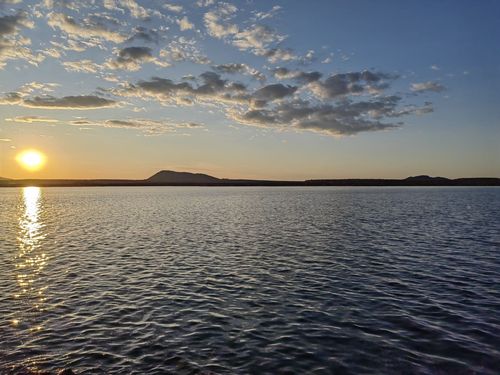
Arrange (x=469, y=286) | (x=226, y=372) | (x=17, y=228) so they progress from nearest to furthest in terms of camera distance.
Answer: (x=226, y=372)
(x=469, y=286)
(x=17, y=228)

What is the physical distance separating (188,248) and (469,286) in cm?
2839

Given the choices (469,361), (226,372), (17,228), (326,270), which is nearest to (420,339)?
(469,361)

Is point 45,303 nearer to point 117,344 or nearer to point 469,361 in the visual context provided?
point 117,344

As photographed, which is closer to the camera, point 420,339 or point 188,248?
point 420,339

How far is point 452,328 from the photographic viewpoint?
19.5 meters

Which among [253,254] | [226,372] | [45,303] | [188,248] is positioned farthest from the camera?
[188,248]

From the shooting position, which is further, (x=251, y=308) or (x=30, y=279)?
(x=30, y=279)

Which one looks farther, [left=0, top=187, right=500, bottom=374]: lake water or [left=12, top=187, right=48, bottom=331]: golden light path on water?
[left=12, top=187, right=48, bottom=331]: golden light path on water

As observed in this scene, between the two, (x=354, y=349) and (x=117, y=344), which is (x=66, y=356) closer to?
(x=117, y=344)

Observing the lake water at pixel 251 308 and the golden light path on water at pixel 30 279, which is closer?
the lake water at pixel 251 308

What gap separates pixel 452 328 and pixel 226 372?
40.3ft

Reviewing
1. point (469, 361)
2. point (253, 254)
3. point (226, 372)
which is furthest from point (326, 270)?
point (226, 372)

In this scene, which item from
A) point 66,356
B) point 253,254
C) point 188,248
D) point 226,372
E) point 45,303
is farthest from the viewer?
point 188,248

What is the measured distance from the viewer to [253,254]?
4000cm
